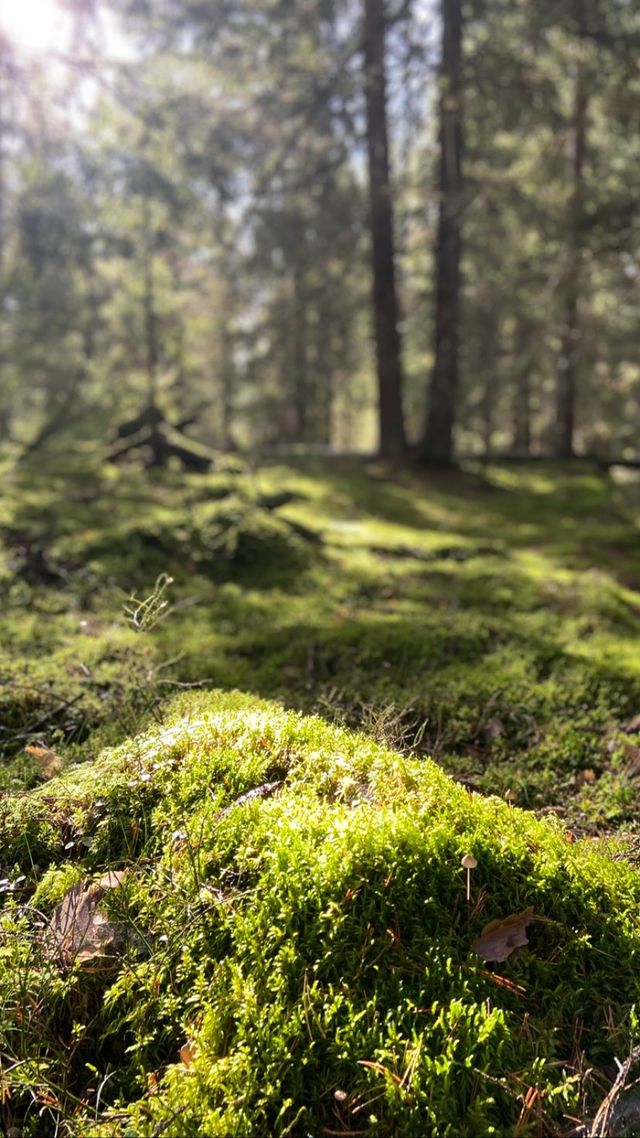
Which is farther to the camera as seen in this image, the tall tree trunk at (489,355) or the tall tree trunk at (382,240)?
the tall tree trunk at (489,355)

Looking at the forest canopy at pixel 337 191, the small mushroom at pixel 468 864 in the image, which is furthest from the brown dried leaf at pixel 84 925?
the forest canopy at pixel 337 191

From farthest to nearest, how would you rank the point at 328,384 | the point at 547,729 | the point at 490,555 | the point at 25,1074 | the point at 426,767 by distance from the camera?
the point at 328,384, the point at 490,555, the point at 547,729, the point at 426,767, the point at 25,1074

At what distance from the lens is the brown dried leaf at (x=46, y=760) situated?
324 cm

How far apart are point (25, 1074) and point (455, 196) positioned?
1324cm

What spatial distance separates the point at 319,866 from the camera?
7.59ft

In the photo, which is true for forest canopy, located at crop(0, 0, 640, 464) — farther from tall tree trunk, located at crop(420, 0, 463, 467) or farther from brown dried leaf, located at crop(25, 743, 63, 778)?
brown dried leaf, located at crop(25, 743, 63, 778)

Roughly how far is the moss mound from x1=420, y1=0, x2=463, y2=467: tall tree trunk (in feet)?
38.9

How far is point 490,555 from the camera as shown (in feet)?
27.5

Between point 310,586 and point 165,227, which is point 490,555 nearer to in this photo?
point 310,586

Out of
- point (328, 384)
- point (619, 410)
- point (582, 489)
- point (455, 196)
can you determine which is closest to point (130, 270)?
point (328, 384)

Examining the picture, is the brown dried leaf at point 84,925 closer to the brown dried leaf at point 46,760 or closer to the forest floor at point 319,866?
the forest floor at point 319,866

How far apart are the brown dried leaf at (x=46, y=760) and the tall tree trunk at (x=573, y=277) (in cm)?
906

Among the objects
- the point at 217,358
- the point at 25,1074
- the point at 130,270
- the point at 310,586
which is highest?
the point at 130,270

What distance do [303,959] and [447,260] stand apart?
45.7ft
